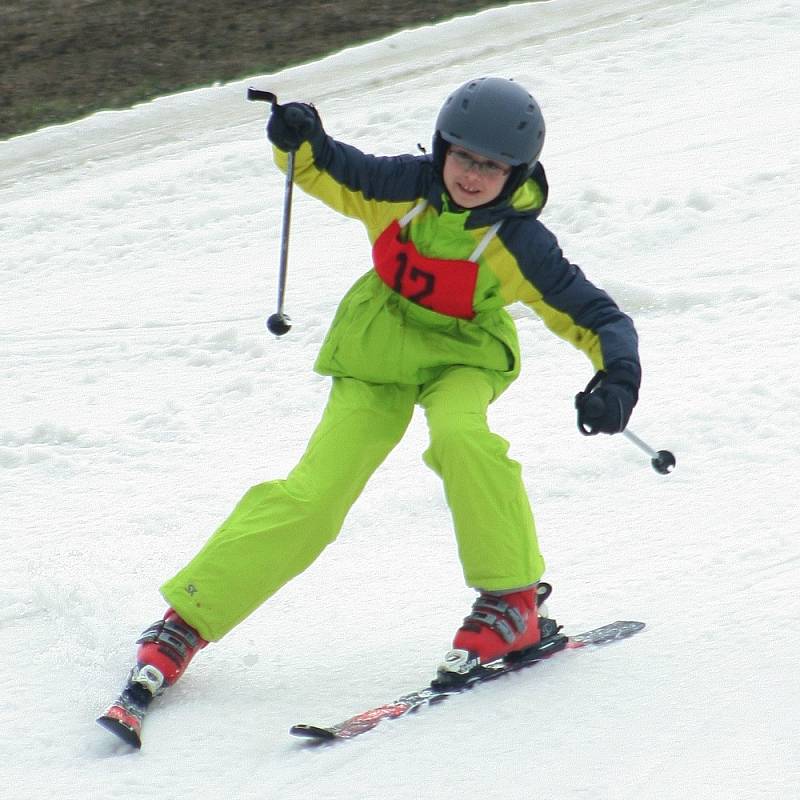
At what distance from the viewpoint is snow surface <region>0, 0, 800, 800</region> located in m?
3.15

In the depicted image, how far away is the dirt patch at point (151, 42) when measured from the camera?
10.0 metres

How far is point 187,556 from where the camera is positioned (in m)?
4.51

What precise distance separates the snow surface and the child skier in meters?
0.26

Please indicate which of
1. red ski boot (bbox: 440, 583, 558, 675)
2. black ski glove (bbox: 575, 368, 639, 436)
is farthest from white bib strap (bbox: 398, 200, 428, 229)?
red ski boot (bbox: 440, 583, 558, 675)

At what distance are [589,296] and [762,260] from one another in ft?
10.7

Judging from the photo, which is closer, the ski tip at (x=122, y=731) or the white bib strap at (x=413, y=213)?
the ski tip at (x=122, y=731)

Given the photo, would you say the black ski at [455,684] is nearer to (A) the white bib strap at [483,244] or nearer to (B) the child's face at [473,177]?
(A) the white bib strap at [483,244]

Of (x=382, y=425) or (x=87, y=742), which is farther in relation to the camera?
(x=382, y=425)

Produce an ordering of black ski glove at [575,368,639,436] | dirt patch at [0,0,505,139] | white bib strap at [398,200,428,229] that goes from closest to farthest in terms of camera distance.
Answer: black ski glove at [575,368,639,436]
white bib strap at [398,200,428,229]
dirt patch at [0,0,505,139]

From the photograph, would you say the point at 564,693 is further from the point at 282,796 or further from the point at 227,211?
the point at 227,211

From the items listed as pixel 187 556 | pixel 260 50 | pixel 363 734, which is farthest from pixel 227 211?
pixel 363 734

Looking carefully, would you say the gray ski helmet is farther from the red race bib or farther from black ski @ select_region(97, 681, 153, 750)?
black ski @ select_region(97, 681, 153, 750)

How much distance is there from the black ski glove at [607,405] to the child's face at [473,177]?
0.58 m

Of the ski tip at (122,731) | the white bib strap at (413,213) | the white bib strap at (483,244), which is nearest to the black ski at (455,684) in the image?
the ski tip at (122,731)
